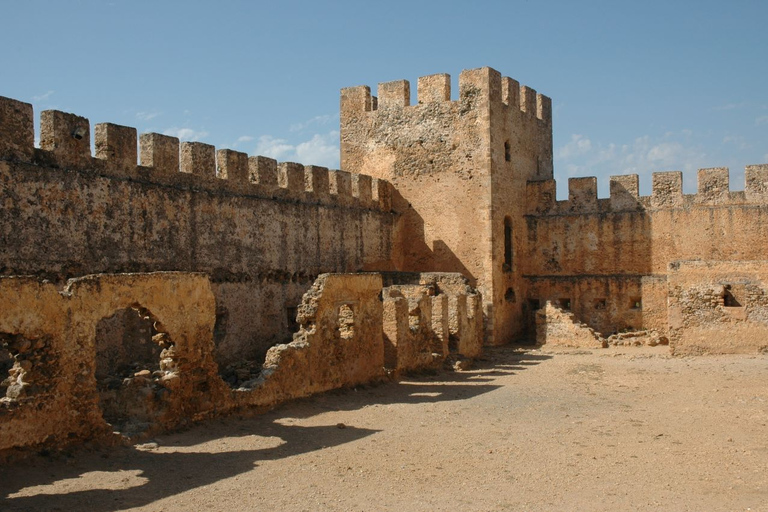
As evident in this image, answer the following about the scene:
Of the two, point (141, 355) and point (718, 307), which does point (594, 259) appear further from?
point (141, 355)

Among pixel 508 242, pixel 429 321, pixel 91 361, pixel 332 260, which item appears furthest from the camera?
pixel 508 242

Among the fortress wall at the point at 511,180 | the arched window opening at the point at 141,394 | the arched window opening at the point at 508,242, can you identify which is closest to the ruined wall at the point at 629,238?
the fortress wall at the point at 511,180

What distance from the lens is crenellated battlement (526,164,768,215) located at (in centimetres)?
2125

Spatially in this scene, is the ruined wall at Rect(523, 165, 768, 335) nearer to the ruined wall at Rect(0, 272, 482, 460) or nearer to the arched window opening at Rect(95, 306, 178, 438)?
the ruined wall at Rect(0, 272, 482, 460)

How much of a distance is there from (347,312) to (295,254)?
4716mm

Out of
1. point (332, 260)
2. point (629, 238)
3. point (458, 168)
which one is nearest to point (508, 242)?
point (458, 168)

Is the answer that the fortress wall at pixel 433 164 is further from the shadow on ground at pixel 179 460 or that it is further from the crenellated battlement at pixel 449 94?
the shadow on ground at pixel 179 460

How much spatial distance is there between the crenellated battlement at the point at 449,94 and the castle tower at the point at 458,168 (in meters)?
0.03

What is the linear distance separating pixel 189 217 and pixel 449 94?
9.26 metres

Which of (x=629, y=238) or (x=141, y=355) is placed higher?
(x=629, y=238)

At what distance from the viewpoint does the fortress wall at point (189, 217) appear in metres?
12.9

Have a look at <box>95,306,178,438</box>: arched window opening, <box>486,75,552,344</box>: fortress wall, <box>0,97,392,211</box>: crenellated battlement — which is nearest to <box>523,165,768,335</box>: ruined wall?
<box>486,75,552,344</box>: fortress wall

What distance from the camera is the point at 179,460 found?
891cm

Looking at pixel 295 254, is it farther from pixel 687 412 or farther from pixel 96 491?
pixel 96 491
